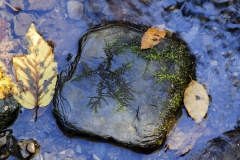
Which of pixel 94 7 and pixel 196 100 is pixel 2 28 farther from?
pixel 196 100

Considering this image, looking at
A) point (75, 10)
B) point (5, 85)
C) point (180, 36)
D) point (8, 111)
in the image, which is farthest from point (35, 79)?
point (180, 36)

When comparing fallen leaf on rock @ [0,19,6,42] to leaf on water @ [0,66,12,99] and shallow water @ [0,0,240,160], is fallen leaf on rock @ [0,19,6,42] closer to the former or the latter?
shallow water @ [0,0,240,160]

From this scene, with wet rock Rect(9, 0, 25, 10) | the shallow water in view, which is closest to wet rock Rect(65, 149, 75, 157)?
the shallow water

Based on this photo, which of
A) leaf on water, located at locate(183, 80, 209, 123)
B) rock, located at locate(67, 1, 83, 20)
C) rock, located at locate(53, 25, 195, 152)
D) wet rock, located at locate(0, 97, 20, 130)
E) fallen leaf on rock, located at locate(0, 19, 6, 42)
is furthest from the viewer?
rock, located at locate(67, 1, 83, 20)

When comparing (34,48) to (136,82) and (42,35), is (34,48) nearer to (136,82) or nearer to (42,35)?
(42,35)

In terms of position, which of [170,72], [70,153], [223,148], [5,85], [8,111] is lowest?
[70,153]

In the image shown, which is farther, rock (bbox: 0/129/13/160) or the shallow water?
the shallow water

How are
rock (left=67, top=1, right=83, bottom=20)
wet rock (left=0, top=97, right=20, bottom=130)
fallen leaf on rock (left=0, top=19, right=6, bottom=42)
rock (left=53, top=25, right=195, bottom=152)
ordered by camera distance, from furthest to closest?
rock (left=67, top=1, right=83, bottom=20), fallen leaf on rock (left=0, top=19, right=6, bottom=42), wet rock (left=0, top=97, right=20, bottom=130), rock (left=53, top=25, right=195, bottom=152)
